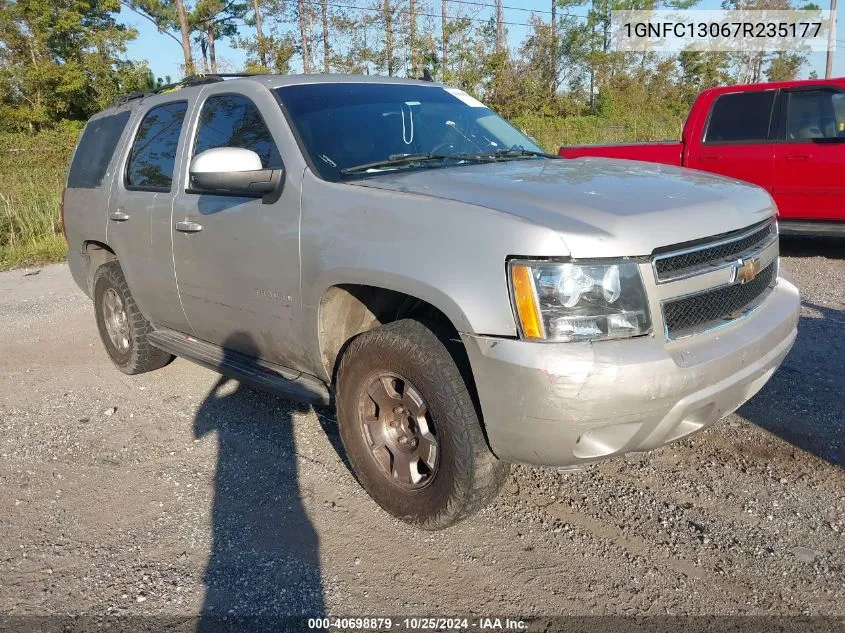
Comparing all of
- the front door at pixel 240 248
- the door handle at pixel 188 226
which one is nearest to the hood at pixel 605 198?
the front door at pixel 240 248

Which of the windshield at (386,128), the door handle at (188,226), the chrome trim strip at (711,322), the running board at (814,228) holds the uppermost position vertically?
the windshield at (386,128)

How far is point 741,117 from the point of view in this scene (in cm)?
822

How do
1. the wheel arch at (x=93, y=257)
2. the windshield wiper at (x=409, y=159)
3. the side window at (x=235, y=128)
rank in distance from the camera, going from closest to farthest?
the windshield wiper at (x=409, y=159)
the side window at (x=235, y=128)
the wheel arch at (x=93, y=257)

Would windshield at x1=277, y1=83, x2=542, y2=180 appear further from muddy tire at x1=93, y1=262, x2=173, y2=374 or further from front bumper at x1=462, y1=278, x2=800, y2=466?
muddy tire at x1=93, y1=262, x2=173, y2=374

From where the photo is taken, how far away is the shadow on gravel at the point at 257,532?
100 inches

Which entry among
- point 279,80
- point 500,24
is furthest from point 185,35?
point 279,80

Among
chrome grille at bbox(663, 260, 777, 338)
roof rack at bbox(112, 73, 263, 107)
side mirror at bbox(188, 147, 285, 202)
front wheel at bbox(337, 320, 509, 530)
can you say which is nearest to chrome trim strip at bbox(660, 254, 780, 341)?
chrome grille at bbox(663, 260, 777, 338)

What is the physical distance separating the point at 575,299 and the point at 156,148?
3141 mm

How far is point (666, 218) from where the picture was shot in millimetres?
2492

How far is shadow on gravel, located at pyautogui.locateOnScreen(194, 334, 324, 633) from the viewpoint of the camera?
2551mm

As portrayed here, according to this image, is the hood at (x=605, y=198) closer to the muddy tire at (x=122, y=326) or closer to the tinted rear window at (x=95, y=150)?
the muddy tire at (x=122, y=326)

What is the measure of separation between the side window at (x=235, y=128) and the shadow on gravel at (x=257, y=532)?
3.26ft

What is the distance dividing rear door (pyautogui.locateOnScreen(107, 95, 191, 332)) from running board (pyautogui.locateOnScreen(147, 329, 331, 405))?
0.43 ft

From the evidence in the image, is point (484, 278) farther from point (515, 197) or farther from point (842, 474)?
point (842, 474)
